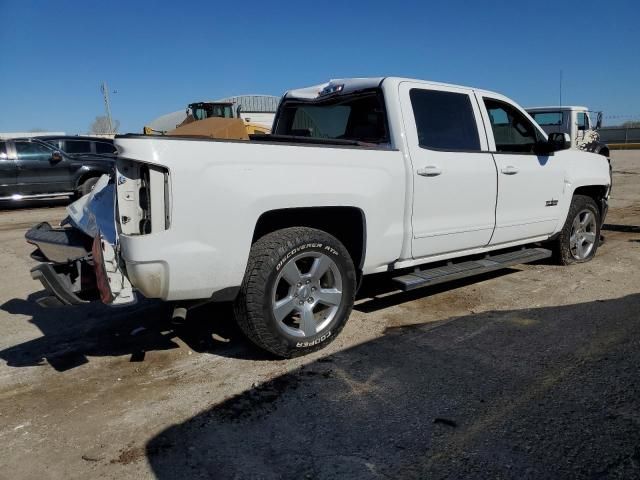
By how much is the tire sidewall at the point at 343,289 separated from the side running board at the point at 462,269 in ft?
1.75

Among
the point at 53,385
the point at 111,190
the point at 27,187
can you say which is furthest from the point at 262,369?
the point at 27,187

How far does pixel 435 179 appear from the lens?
4.11 metres

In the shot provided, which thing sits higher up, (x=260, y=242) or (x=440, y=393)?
(x=260, y=242)

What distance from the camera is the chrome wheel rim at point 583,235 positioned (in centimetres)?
596

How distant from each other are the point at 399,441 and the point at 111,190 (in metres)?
2.61

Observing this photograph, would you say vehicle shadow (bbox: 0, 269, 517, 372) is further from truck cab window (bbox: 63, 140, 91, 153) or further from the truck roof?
truck cab window (bbox: 63, 140, 91, 153)

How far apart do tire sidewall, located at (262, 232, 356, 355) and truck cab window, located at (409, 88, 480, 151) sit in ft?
3.95

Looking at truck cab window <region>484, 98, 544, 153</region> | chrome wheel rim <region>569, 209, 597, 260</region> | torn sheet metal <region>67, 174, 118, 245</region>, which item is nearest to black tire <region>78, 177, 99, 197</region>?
torn sheet metal <region>67, 174, 118, 245</region>

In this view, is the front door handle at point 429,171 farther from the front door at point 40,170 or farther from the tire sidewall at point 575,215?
the front door at point 40,170

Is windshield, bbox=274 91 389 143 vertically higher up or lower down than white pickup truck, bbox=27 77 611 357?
higher up

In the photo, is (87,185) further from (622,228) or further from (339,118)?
(622,228)

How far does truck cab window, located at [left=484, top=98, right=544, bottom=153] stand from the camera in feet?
16.2

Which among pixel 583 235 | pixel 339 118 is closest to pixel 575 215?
pixel 583 235

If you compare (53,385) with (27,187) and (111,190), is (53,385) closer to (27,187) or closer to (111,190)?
(111,190)
